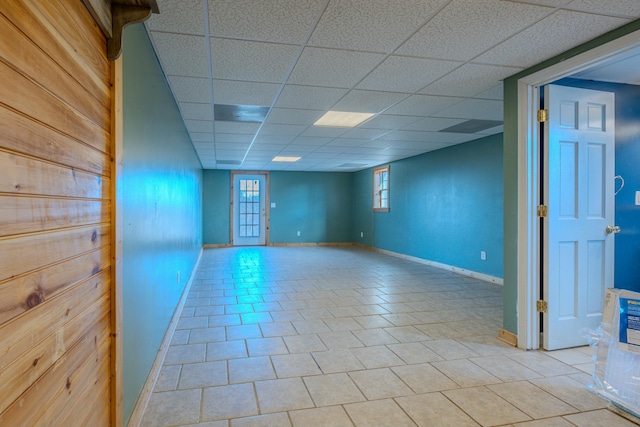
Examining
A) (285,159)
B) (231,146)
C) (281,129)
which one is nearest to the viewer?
(281,129)

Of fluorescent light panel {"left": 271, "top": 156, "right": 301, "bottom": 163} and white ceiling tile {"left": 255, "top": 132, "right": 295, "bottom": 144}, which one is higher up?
fluorescent light panel {"left": 271, "top": 156, "right": 301, "bottom": 163}

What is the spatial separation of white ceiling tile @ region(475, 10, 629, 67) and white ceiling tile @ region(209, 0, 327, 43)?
4.18ft

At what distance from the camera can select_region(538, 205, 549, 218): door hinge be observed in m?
2.65

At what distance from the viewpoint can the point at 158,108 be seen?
2.46 metres

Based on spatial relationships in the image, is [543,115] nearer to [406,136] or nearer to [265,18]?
[265,18]

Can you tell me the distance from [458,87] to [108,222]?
2865 mm

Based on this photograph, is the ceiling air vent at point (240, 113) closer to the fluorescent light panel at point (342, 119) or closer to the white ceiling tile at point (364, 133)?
the fluorescent light panel at point (342, 119)

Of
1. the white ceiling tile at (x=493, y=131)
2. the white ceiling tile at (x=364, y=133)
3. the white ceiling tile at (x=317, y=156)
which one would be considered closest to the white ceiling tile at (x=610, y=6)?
the white ceiling tile at (x=493, y=131)

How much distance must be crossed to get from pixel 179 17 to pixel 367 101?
1953 mm

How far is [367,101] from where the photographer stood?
135 inches

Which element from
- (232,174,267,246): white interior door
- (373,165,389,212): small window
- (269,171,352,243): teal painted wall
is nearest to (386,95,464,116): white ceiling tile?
(373,165,389,212): small window

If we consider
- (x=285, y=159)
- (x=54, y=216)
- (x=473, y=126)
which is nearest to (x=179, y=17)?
(x=54, y=216)

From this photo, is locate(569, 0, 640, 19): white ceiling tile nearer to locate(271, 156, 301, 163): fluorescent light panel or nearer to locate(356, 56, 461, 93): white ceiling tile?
locate(356, 56, 461, 93): white ceiling tile

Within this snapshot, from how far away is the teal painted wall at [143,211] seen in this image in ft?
5.33
